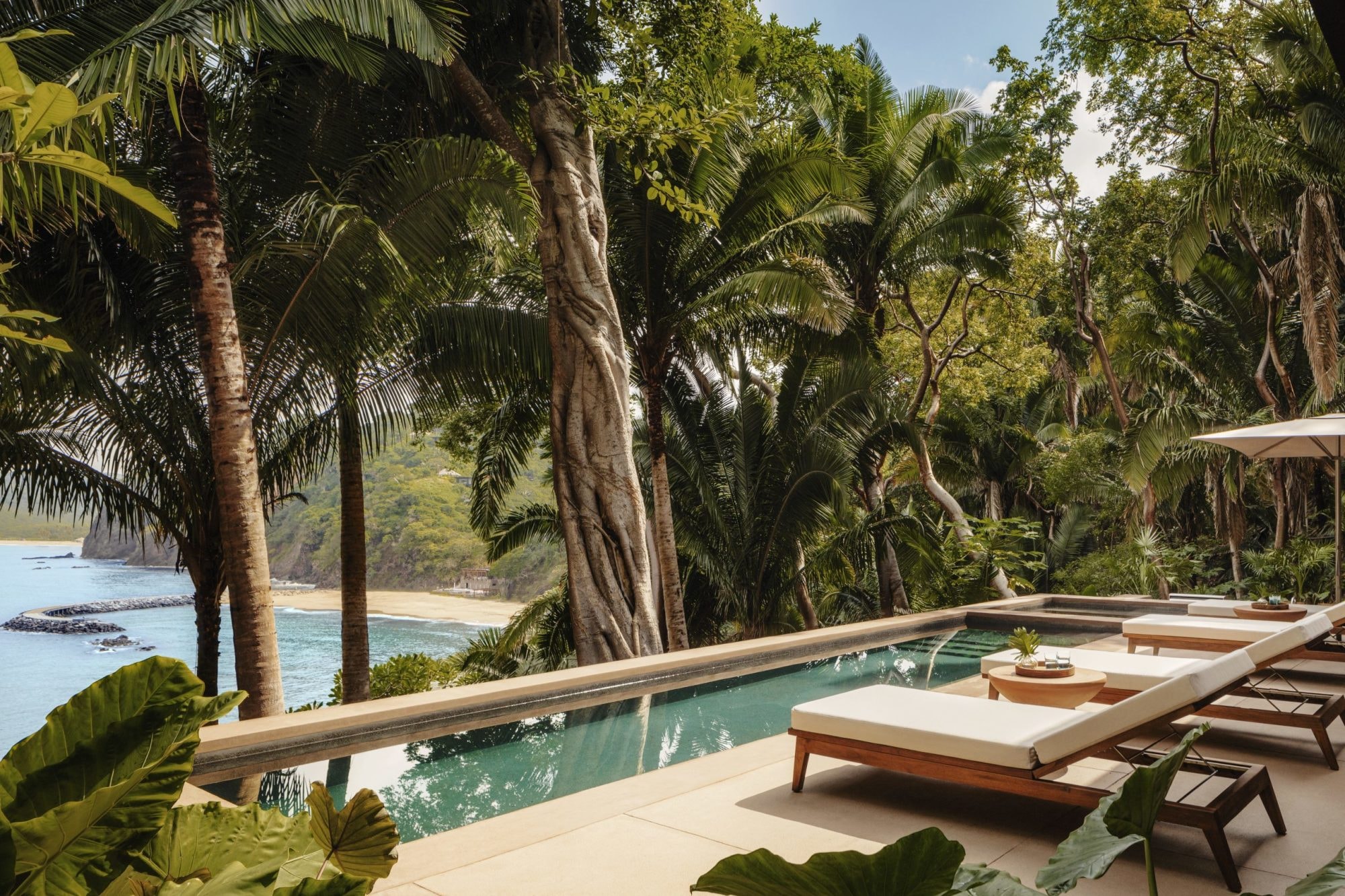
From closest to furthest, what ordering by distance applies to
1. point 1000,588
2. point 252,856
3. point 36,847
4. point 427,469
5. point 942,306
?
point 36,847
point 252,856
point 1000,588
point 942,306
point 427,469

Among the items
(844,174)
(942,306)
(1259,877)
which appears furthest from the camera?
(942,306)

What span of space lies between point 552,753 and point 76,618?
2833 cm

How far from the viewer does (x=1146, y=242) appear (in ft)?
50.8

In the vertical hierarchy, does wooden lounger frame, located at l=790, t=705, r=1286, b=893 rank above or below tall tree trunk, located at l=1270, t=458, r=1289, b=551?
below

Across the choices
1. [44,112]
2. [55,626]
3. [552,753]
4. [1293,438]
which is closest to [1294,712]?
[552,753]

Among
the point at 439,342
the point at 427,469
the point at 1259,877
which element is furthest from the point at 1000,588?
the point at 427,469

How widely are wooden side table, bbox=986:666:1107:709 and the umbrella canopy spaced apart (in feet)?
15.1

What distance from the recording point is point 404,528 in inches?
1198

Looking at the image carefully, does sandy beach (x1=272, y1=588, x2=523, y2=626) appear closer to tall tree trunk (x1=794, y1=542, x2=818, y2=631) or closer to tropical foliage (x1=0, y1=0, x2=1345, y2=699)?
tall tree trunk (x1=794, y1=542, x2=818, y2=631)

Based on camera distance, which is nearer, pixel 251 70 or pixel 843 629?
pixel 251 70

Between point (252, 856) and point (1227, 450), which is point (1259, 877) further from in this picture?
point (1227, 450)

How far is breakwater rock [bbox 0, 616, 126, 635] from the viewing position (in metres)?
26.4

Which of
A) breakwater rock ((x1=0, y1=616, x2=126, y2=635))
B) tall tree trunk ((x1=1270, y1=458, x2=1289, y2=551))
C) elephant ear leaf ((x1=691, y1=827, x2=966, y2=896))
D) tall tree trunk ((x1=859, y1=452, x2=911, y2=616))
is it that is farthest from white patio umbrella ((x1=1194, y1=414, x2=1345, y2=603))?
breakwater rock ((x1=0, y1=616, x2=126, y2=635))

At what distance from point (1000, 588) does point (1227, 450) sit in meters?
5.72
